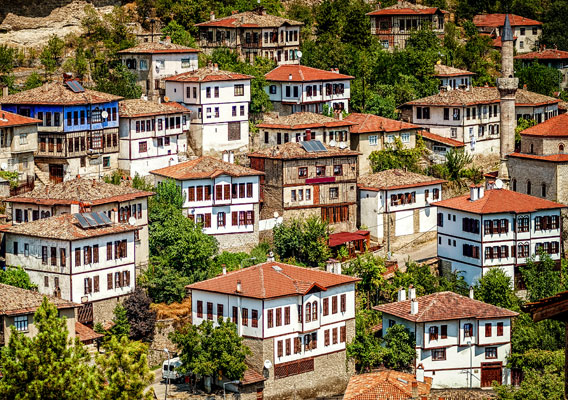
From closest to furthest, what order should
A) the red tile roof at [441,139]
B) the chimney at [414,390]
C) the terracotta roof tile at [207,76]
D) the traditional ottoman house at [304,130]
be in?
the chimney at [414,390]
the terracotta roof tile at [207,76]
the traditional ottoman house at [304,130]
the red tile roof at [441,139]

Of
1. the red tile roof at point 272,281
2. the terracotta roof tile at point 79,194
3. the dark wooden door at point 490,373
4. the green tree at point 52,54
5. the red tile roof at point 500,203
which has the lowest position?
the dark wooden door at point 490,373

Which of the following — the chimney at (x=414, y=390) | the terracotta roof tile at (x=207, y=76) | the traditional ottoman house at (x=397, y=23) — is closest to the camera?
the chimney at (x=414, y=390)

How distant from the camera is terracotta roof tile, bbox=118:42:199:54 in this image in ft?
280

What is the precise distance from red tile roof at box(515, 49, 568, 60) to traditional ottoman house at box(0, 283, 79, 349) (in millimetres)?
63765

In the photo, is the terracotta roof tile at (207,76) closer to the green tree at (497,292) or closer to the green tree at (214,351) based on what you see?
the green tree at (497,292)

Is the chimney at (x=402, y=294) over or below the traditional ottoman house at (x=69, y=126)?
below

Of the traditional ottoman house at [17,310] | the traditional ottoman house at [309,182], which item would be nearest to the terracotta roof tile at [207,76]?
the traditional ottoman house at [309,182]

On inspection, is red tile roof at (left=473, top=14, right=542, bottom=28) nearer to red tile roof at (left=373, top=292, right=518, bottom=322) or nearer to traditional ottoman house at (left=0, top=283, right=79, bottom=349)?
red tile roof at (left=373, top=292, right=518, bottom=322)

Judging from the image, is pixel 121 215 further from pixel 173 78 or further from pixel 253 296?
pixel 173 78

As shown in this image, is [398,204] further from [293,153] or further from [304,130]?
[304,130]

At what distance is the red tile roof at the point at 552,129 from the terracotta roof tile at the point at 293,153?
1369 centimetres

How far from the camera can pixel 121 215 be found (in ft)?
226

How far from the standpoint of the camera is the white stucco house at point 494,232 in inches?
3034

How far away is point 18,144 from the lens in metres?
72.3
